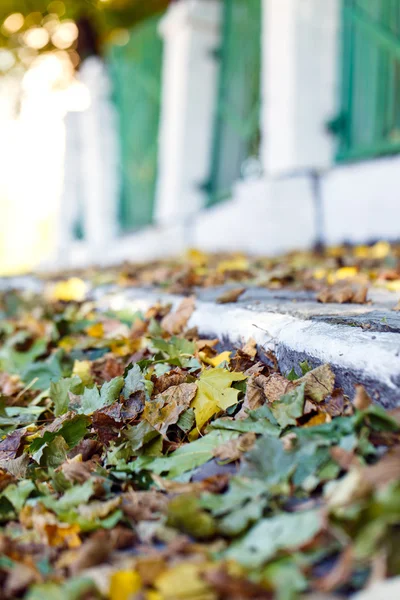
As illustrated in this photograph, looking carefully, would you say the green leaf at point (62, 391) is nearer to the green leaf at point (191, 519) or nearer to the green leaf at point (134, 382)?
the green leaf at point (134, 382)

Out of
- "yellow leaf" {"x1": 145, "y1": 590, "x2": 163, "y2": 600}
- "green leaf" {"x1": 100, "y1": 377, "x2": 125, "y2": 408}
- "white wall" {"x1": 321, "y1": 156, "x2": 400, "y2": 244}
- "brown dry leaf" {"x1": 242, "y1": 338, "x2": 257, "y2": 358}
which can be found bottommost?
"yellow leaf" {"x1": 145, "y1": 590, "x2": 163, "y2": 600}

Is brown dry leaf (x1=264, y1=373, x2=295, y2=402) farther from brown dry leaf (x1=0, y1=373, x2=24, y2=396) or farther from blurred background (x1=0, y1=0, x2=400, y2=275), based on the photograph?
blurred background (x1=0, y1=0, x2=400, y2=275)

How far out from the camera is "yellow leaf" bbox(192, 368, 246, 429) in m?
1.31

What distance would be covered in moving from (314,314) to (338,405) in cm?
39

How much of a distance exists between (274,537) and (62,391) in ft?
3.05

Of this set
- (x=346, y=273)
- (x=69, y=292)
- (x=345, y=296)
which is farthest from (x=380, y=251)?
(x=69, y=292)

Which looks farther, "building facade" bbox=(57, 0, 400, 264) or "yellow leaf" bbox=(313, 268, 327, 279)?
"building facade" bbox=(57, 0, 400, 264)

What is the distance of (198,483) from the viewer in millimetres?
1063

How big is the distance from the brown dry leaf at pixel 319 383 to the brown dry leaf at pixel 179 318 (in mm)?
793

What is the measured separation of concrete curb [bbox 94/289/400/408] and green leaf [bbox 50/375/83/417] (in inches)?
17.6

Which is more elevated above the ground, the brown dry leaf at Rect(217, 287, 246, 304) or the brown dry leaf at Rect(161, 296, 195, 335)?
the brown dry leaf at Rect(217, 287, 246, 304)

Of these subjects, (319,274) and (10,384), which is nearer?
(10,384)

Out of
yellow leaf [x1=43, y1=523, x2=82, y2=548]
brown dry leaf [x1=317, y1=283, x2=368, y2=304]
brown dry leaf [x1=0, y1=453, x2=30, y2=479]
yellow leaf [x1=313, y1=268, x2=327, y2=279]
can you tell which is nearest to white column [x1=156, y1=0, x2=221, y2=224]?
yellow leaf [x1=313, y1=268, x2=327, y2=279]

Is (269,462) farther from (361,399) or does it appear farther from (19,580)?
(19,580)
